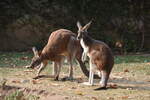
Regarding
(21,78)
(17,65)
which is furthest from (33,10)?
(21,78)

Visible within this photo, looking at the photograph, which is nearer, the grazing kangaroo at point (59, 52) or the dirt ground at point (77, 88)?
the dirt ground at point (77, 88)

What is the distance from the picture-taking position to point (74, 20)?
17.4m

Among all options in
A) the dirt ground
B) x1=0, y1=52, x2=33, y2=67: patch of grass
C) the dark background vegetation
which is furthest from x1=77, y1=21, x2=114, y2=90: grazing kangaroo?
the dark background vegetation

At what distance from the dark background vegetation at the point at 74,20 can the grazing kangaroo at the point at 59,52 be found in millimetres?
7093

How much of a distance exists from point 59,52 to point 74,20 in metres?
7.93

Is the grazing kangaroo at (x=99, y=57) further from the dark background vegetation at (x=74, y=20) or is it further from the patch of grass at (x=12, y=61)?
the dark background vegetation at (x=74, y=20)

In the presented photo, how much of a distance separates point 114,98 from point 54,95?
1038mm

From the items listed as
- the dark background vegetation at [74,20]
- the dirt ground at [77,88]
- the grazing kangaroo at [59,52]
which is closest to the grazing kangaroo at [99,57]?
the dirt ground at [77,88]

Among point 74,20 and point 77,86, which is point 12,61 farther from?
point 74,20

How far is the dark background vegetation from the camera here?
1689cm

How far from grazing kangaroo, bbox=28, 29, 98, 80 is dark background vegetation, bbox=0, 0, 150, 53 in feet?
23.3

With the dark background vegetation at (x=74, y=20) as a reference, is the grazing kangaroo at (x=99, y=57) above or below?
below

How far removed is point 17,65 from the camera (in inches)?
475

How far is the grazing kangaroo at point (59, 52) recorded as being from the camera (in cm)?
954
